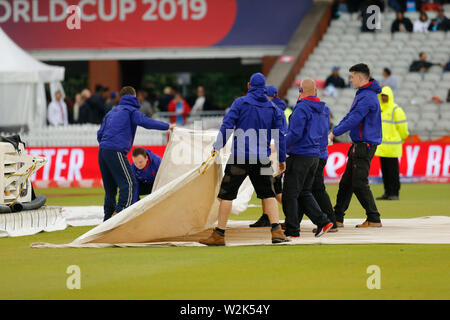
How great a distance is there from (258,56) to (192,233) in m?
24.3

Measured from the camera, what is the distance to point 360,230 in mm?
12820

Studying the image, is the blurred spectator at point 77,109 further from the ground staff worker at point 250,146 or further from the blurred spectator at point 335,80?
the ground staff worker at point 250,146

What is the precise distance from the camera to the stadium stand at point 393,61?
28.5 m

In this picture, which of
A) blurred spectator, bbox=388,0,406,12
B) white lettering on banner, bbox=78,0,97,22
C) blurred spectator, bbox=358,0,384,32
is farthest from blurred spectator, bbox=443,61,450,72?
white lettering on banner, bbox=78,0,97,22

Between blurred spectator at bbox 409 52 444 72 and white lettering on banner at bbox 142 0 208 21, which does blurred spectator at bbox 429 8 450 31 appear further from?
white lettering on banner at bbox 142 0 208 21

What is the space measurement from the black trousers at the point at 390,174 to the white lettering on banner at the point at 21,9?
2257cm

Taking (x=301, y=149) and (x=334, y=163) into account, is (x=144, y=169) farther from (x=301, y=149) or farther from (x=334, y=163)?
(x=334, y=163)


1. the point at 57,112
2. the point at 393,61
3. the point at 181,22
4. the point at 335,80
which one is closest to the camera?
the point at 335,80

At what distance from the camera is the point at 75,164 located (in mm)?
25000

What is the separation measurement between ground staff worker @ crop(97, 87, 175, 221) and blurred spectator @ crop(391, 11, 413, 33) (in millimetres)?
21660

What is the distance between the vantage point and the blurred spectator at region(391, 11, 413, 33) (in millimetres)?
33594

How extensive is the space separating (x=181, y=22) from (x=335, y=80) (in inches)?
335

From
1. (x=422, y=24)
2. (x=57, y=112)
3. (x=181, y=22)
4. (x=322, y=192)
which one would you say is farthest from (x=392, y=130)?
(x=181, y=22)

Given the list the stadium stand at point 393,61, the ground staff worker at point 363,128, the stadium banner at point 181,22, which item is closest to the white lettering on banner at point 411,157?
the stadium stand at point 393,61
